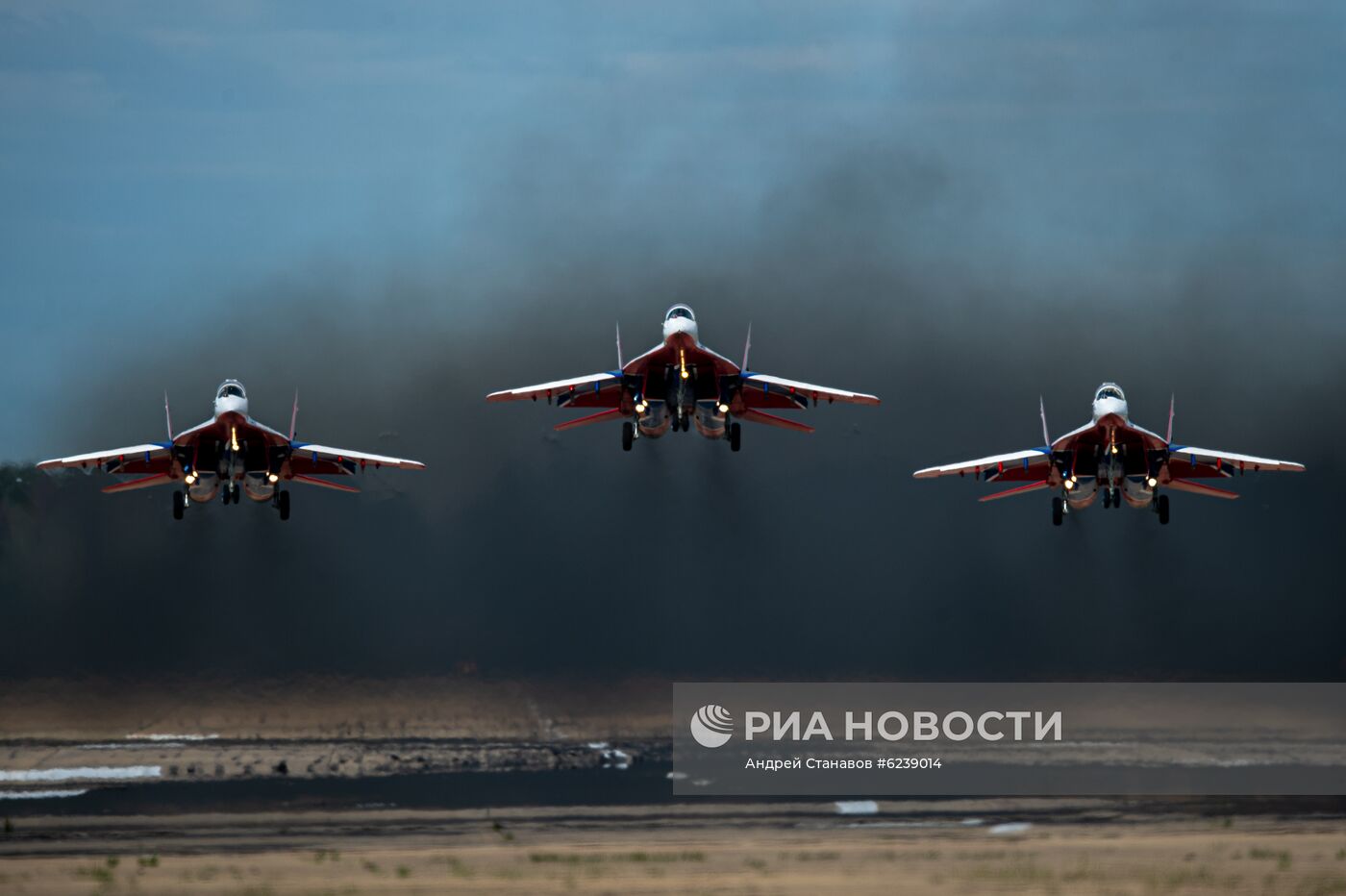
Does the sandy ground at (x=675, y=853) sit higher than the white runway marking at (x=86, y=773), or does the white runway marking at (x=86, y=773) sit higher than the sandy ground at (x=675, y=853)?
the white runway marking at (x=86, y=773)

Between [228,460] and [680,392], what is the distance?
52.4 ft

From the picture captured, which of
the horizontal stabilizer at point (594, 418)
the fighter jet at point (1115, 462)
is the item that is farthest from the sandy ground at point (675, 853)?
the horizontal stabilizer at point (594, 418)

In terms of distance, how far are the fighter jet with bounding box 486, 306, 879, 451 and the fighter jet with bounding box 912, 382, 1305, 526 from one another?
6.28 meters

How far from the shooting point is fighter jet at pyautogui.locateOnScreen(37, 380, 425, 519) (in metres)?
81.2

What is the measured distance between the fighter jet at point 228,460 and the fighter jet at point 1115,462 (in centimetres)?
2240

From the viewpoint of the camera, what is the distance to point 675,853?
74.8 meters

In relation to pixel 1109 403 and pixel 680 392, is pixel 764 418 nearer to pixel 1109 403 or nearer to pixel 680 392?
pixel 680 392

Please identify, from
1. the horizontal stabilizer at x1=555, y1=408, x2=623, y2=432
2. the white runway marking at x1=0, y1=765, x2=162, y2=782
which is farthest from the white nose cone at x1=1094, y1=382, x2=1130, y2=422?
the white runway marking at x1=0, y1=765, x2=162, y2=782

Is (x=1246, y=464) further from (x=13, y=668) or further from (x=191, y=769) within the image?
(x=13, y=668)

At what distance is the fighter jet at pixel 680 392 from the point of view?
8119 cm

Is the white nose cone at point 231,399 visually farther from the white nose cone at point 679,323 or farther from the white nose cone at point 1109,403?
the white nose cone at point 1109,403

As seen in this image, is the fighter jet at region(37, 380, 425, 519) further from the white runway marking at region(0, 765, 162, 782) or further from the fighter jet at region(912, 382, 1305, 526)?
the fighter jet at region(912, 382, 1305, 526)

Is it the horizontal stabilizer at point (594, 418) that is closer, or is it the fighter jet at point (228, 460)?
the fighter jet at point (228, 460)

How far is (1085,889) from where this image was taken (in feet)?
226
